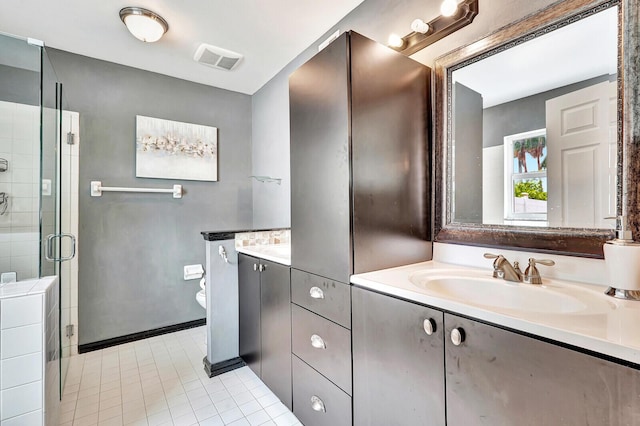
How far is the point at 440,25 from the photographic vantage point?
1469 mm

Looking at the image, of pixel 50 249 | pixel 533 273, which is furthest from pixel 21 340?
pixel 533 273

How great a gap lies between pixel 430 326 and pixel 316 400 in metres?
0.80

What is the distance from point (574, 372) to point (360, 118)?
103cm

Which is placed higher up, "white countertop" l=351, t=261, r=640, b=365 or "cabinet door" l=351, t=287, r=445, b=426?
"white countertop" l=351, t=261, r=640, b=365

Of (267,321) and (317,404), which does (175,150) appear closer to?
(267,321)

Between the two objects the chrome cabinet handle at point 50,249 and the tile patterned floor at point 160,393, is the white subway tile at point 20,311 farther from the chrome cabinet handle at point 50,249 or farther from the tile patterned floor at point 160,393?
the tile patterned floor at point 160,393

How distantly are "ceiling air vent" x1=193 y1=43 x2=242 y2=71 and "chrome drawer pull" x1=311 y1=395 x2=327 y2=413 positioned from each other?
8.19ft

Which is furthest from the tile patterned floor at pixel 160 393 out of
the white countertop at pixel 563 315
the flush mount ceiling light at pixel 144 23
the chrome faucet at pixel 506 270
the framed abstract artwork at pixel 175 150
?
the flush mount ceiling light at pixel 144 23

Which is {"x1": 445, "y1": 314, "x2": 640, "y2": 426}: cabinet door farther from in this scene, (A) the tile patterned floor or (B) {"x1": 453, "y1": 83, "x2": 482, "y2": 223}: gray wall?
(A) the tile patterned floor

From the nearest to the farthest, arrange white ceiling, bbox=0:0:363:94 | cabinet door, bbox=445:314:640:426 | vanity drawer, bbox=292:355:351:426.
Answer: cabinet door, bbox=445:314:640:426
vanity drawer, bbox=292:355:351:426
white ceiling, bbox=0:0:363:94

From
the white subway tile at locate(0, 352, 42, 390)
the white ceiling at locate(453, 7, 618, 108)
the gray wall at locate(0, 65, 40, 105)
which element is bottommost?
the white subway tile at locate(0, 352, 42, 390)

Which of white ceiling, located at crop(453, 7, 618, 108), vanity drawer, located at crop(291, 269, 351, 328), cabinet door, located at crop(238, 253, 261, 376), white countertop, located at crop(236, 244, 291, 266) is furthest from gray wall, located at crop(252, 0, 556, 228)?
vanity drawer, located at crop(291, 269, 351, 328)

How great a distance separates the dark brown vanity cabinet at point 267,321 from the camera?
1627 mm

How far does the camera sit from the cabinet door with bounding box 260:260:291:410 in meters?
1.61
